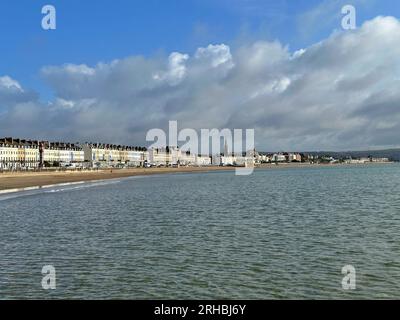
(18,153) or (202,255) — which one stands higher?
(18,153)

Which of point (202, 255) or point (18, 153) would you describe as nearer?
point (202, 255)

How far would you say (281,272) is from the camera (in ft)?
40.8

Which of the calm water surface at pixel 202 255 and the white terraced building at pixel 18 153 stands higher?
the white terraced building at pixel 18 153

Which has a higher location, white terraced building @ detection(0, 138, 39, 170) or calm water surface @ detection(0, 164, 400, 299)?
white terraced building @ detection(0, 138, 39, 170)

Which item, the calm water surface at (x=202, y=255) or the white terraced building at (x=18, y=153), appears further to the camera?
the white terraced building at (x=18, y=153)

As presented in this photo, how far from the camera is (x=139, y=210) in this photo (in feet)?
96.7

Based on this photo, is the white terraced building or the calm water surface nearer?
the calm water surface
